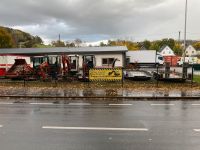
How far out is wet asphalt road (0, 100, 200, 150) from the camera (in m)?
7.32

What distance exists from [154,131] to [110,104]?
5943 mm

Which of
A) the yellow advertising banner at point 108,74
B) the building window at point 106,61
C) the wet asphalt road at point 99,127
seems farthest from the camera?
the building window at point 106,61

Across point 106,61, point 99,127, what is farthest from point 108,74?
point 106,61

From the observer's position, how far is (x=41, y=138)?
7.88 meters

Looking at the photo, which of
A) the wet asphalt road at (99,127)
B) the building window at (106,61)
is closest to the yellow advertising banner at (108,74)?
the wet asphalt road at (99,127)

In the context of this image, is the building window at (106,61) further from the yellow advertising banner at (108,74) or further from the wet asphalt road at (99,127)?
the wet asphalt road at (99,127)

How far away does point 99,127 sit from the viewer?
30.3 ft

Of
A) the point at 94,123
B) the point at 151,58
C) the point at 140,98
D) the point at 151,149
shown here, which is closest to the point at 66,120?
the point at 94,123

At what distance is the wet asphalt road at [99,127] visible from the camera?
24.0ft

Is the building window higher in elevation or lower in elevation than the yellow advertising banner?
higher

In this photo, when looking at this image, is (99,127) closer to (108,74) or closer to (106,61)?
(108,74)

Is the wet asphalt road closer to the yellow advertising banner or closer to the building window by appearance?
the yellow advertising banner

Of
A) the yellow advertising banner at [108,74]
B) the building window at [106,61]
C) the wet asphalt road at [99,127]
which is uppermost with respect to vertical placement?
the building window at [106,61]

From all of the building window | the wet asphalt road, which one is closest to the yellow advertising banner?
the wet asphalt road
